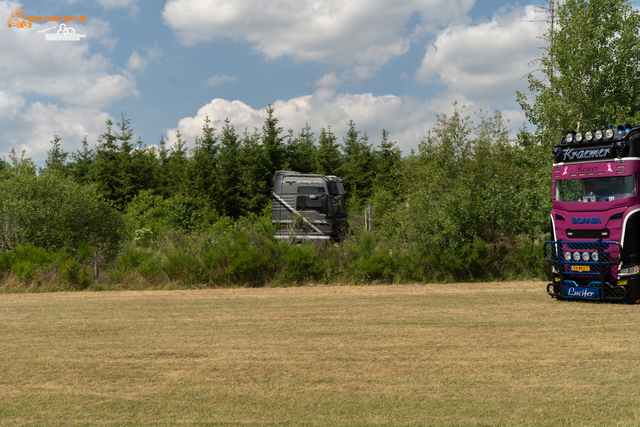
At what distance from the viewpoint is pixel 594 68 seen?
18922 mm

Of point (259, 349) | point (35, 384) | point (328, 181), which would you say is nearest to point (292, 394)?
point (259, 349)

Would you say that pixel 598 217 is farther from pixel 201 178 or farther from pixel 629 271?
pixel 201 178

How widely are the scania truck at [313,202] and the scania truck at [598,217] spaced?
10.0m

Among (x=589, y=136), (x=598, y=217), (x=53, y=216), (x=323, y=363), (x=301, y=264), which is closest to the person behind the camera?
(x=323, y=363)

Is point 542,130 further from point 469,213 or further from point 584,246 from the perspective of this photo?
point 584,246

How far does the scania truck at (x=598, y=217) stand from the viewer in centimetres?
1074

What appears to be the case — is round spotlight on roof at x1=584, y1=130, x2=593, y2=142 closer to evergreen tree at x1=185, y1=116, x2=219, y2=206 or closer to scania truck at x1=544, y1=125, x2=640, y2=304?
scania truck at x1=544, y1=125, x2=640, y2=304

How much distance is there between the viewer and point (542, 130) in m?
20.4

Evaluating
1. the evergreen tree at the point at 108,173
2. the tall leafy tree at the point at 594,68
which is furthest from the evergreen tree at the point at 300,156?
the tall leafy tree at the point at 594,68

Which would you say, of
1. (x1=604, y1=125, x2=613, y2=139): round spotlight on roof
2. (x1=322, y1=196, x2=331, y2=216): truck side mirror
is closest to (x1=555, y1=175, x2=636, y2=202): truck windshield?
(x1=604, y1=125, x2=613, y2=139): round spotlight on roof

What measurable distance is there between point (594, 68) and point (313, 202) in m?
11.7

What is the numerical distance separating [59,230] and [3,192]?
192 centimetres

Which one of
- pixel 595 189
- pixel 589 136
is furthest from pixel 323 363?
pixel 589 136

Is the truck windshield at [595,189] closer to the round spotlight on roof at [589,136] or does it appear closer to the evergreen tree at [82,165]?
the round spotlight on roof at [589,136]
